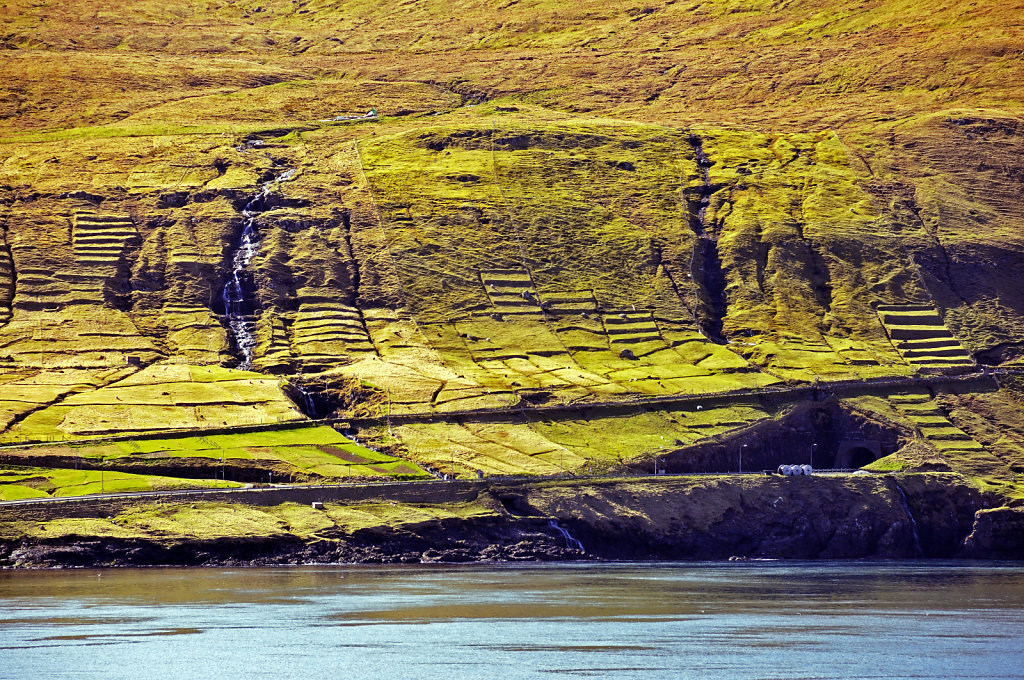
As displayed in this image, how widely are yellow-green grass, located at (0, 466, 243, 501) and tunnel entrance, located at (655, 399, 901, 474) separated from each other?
5312cm

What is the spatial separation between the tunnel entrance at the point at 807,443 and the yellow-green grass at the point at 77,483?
53.1 meters

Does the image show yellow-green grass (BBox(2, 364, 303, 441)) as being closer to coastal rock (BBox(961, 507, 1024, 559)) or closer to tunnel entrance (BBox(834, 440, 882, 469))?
tunnel entrance (BBox(834, 440, 882, 469))

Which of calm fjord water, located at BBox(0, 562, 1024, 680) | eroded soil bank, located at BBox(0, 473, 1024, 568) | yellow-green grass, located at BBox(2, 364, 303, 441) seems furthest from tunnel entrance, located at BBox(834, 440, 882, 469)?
yellow-green grass, located at BBox(2, 364, 303, 441)

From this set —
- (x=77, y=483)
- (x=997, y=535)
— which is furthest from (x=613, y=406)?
(x=77, y=483)

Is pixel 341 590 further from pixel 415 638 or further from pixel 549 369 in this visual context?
pixel 549 369

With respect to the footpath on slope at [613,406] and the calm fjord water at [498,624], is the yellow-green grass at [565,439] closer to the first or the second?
the footpath on slope at [613,406]

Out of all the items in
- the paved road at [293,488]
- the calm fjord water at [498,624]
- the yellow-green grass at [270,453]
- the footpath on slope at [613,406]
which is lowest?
the calm fjord water at [498,624]

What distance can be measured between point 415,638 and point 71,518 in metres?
47.3

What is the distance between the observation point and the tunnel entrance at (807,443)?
16325 centimetres

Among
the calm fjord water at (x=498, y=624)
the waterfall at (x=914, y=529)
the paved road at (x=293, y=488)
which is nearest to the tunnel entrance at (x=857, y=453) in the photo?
the waterfall at (x=914, y=529)

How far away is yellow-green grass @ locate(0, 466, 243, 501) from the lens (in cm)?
13312

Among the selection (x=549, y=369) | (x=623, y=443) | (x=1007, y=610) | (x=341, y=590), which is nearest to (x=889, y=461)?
(x=623, y=443)

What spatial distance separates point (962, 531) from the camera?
15625cm

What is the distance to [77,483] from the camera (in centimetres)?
13562
